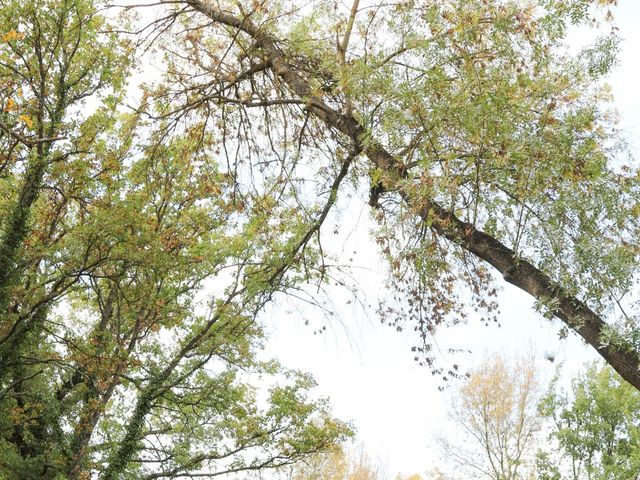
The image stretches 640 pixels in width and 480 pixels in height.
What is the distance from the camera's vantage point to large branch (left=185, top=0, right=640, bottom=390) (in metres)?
4.92

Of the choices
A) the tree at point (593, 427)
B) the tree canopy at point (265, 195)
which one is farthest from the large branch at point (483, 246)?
the tree at point (593, 427)

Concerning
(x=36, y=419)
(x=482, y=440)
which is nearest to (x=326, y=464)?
(x=482, y=440)

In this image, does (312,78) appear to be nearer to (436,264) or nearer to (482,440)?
(436,264)

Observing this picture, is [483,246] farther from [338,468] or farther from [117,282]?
[338,468]

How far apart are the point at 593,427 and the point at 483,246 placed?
16367mm

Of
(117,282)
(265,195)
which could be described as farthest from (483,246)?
(117,282)

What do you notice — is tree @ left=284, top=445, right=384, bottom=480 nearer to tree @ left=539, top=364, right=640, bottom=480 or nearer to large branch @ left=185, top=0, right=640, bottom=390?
tree @ left=539, top=364, right=640, bottom=480

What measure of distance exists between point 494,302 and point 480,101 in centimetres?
295

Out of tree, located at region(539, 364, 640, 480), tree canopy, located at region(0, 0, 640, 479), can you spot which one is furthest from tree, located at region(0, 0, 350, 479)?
tree, located at region(539, 364, 640, 480)

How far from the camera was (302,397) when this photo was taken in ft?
52.4

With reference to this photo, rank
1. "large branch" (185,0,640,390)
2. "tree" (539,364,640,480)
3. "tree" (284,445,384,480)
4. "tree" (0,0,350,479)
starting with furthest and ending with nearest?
1. "tree" (284,445,384,480)
2. "tree" (539,364,640,480)
3. "tree" (0,0,350,479)
4. "large branch" (185,0,640,390)

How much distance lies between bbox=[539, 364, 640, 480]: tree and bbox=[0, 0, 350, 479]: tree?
25.8 ft

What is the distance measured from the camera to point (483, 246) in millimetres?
5816

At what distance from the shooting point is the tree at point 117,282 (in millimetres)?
11000
